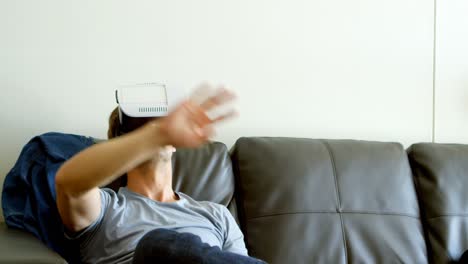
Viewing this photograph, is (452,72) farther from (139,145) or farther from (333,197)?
(139,145)

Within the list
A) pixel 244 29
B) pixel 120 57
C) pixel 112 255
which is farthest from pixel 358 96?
pixel 112 255

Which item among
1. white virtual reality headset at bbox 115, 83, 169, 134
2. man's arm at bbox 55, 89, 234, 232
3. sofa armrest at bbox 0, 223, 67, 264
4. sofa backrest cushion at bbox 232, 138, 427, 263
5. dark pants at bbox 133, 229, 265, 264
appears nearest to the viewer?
man's arm at bbox 55, 89, 234, 232

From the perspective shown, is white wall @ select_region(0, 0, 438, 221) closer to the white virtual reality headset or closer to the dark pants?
the white virtual reality headset

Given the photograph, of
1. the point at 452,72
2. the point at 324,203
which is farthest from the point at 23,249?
the point at 452,72

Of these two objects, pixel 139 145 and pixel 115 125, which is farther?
pixel 115 125

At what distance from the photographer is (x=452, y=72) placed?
2.26 m

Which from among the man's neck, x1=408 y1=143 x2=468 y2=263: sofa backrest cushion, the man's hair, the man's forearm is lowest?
x1=408 y1=143 x2=468 y2=263: sofa backrest cushion

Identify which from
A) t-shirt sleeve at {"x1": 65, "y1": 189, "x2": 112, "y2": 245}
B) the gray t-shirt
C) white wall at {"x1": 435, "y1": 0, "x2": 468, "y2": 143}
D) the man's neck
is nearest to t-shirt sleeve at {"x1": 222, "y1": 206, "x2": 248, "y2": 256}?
the gray t-shirt

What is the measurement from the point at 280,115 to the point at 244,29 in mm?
363

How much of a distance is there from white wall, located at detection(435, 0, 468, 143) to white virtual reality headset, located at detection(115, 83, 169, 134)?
4.29 feet

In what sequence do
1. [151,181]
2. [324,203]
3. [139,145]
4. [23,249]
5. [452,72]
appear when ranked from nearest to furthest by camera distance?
[139,145], [23,249], [151,181], [324,203], [452,72]

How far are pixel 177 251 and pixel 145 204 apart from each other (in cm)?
45

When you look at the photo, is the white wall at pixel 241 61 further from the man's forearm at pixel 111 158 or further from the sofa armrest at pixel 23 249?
the man's forearm at pixel 111 158

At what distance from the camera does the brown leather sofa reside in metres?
1.73
